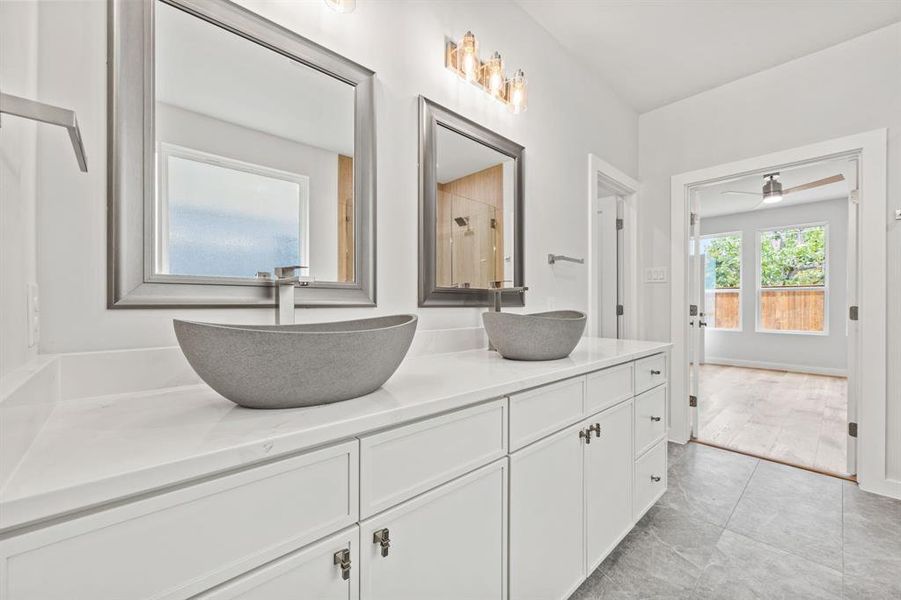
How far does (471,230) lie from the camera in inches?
66.5

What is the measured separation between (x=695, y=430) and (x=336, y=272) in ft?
9.76

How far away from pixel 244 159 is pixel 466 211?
0.85 m

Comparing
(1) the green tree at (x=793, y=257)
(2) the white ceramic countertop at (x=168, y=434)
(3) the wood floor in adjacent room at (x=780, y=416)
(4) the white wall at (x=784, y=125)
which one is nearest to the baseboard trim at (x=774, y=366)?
(3) the wood floor in adjacent room at (x=780, y=416)

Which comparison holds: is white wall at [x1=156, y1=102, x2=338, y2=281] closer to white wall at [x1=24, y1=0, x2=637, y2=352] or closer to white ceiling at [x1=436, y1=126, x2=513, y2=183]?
white wall at [x1=24, y1=0, x2=637, y2=352]

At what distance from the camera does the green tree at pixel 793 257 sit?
215 inches

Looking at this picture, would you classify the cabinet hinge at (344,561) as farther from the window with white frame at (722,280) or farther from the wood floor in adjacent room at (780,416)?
the window with white frame at (722,280)

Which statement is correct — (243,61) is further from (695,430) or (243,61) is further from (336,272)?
(695,430)

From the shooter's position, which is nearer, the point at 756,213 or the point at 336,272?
the point at 336,272

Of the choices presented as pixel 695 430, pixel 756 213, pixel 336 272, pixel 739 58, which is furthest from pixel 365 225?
pixel 756 213

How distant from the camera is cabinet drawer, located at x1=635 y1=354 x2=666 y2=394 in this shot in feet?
5.41

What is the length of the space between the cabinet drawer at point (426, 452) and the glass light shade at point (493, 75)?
1.40m

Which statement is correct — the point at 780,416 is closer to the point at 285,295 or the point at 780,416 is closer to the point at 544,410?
the point at 544,410

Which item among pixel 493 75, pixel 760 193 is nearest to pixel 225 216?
pixel 493 75

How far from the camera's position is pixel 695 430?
2.96 metres
